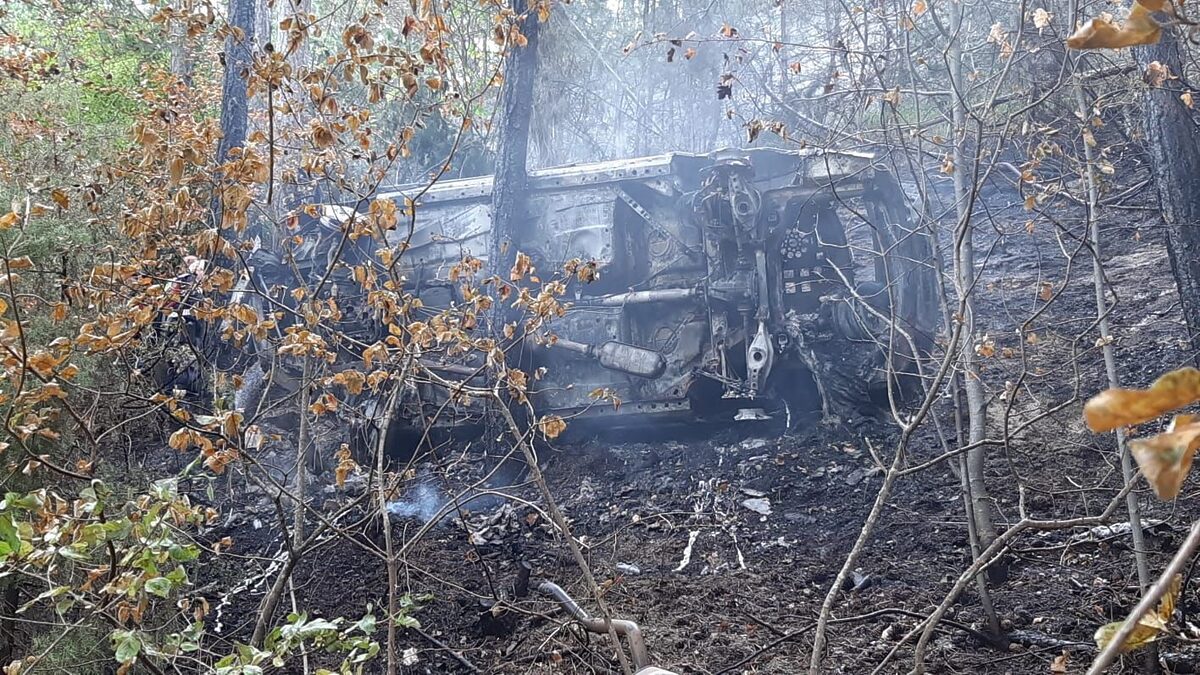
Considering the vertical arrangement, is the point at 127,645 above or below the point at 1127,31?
below

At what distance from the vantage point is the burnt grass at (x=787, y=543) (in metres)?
4.32

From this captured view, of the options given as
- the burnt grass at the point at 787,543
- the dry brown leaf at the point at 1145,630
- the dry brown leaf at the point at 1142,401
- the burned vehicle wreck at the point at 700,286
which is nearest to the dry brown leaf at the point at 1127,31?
the dry brown leaf at the point at 1142,401

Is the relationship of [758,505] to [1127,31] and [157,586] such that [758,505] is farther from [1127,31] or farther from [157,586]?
[1127,31]

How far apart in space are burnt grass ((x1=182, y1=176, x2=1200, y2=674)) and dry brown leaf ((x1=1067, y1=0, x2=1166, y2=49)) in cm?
290

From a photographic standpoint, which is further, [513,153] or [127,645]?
[513,153]

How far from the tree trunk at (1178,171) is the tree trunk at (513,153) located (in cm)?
537

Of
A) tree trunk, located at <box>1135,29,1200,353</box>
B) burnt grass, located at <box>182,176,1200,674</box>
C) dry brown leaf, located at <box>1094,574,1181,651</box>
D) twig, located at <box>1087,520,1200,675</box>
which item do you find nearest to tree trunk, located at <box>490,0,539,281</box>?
burnt grass, located at <box>182,176,1200,674</box>

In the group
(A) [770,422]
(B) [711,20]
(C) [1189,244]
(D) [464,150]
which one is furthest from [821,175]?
(D) [464,150]

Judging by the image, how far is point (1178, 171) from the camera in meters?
4.62

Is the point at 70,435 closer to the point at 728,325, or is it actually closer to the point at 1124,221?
the point at 728,325

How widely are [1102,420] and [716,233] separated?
7541 millimetres

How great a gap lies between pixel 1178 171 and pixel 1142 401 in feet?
16.2

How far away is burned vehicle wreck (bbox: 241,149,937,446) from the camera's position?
7.83 metres

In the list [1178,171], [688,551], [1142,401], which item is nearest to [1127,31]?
[1142,401]
